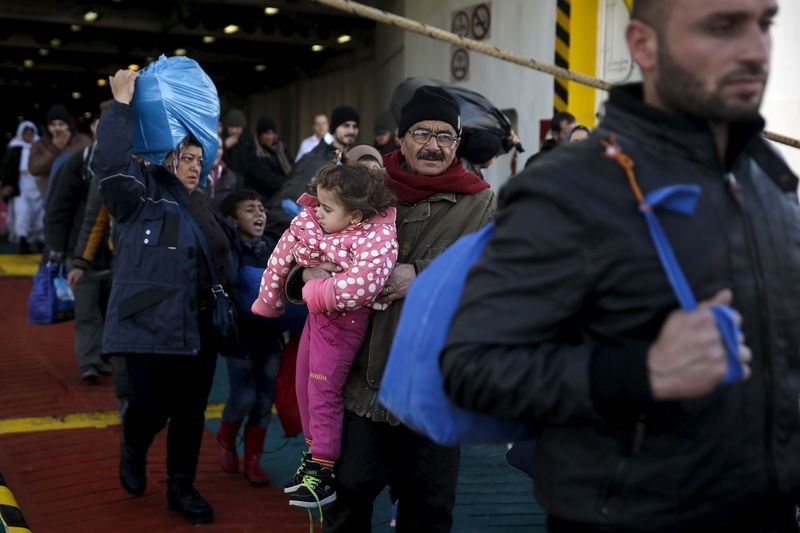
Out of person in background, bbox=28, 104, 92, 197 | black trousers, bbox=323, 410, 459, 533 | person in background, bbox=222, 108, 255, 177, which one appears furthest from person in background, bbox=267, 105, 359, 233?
person in background, bbox=28, 104, 92, 197

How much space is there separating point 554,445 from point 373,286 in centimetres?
161

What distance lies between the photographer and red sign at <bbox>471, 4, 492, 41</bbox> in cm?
1107

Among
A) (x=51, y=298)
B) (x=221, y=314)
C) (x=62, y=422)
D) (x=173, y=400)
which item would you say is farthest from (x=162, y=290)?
(x=51, y=298)

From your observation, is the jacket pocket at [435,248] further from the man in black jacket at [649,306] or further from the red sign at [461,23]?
the red sign at [461,23]

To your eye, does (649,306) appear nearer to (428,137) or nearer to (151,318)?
(428,137)

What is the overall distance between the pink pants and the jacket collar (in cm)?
179

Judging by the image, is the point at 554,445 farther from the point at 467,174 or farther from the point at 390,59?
the point at 390,59

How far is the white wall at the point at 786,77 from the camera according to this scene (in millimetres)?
7020

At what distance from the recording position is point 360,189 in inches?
132

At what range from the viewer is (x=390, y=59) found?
51.6 feet

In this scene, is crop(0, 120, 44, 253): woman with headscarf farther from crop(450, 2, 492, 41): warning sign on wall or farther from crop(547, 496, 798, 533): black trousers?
crop(547, 496, 798, 533): black trousers

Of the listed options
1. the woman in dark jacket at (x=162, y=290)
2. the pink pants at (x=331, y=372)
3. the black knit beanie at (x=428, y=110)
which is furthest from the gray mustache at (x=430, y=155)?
the woman in dark jacket at (x=162, y=290)

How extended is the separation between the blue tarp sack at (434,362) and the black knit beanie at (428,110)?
1867 mm

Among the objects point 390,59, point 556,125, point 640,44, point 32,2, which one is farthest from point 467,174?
point 32,2
